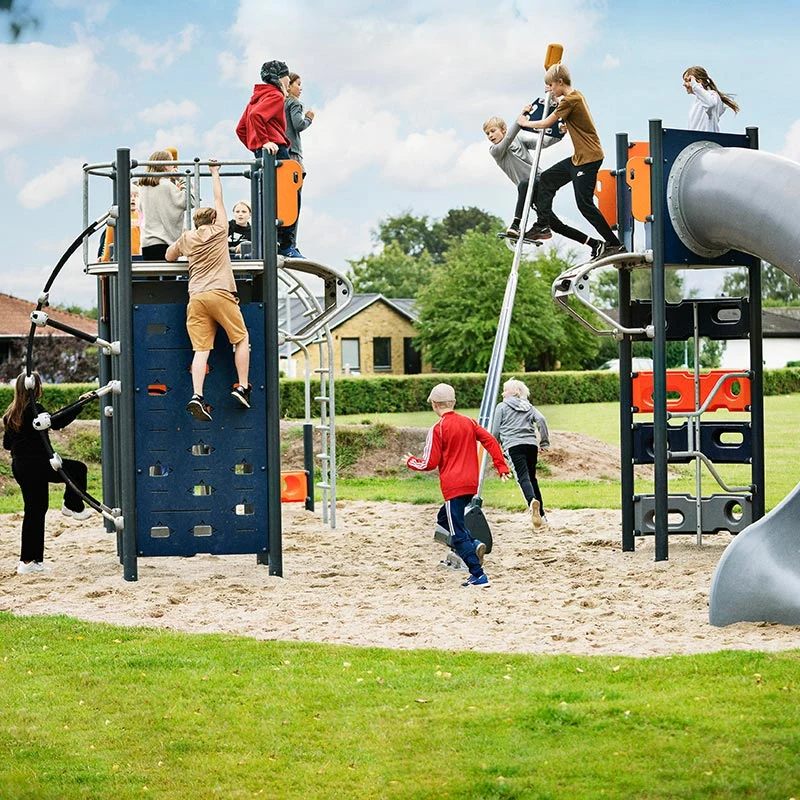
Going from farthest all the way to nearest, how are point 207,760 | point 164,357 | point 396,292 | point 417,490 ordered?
point 396,292
point 417,490
point 164,357
point 207,760

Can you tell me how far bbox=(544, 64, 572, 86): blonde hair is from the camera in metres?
10.8

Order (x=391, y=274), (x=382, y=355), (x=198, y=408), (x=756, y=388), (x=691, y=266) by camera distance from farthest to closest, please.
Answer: (x=391, y=274)
(x=382, y=355)
(x=756, y=388)
(x=691, y=266)
(x=198, y=408)

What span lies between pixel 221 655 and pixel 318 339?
708 centimetres

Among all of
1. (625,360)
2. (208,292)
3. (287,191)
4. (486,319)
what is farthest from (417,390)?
(208,292)

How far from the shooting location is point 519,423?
1263 centimetres

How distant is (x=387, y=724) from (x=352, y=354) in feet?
188

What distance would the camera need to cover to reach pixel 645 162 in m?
10.5

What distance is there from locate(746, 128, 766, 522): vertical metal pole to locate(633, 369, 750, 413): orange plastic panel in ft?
0.35

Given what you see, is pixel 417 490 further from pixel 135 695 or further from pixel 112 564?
pixel 135 695

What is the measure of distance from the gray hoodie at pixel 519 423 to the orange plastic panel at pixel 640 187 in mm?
2666

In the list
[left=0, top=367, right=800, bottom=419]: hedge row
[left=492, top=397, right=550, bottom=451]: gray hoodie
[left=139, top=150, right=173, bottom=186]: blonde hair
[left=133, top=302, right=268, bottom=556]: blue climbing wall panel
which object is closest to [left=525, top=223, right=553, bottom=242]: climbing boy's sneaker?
[left=492, top=397, right=550, bottom=451]: gray hoodie

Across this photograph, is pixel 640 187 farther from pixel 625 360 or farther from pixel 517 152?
pixel 625 360

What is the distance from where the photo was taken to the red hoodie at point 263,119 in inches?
408

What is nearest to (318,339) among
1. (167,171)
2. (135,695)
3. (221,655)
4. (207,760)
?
(167,171)
